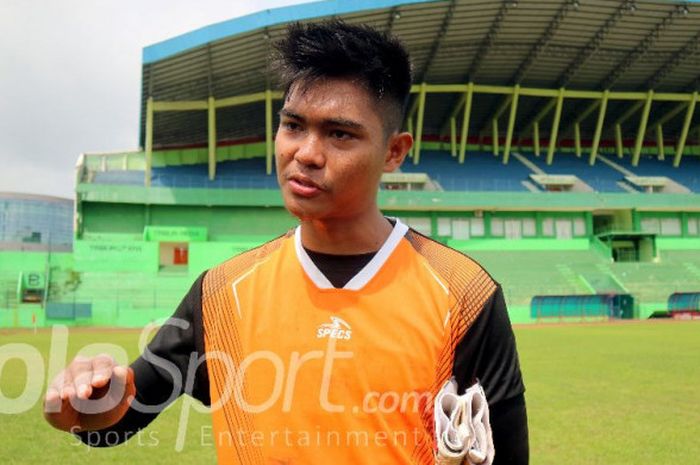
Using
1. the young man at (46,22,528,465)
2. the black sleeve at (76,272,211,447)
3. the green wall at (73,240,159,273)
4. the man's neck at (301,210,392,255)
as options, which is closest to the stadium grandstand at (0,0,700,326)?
the green wall at (73,240,159,273)

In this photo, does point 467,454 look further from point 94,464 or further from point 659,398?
point 659,398

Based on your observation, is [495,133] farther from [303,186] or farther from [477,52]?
[303,186]

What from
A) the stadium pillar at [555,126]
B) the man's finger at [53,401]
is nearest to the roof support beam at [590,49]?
the stadium pillar at [555,126]

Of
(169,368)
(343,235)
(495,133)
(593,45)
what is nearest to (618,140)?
(495,133)

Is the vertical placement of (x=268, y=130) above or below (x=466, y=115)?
below

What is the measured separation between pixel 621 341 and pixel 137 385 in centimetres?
1871

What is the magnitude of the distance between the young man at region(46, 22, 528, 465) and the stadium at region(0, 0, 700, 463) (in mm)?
25695

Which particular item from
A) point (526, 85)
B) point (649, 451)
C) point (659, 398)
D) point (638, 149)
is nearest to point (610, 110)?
point (638, 149)

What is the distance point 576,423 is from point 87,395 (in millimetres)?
6781

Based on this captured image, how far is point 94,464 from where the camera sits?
583 cm

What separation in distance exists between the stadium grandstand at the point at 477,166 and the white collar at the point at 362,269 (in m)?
28.4

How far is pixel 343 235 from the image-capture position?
197cm

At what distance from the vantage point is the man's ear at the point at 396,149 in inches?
79.6

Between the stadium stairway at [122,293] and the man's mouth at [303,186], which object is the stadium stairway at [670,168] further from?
the man's mouth at [303,186]
